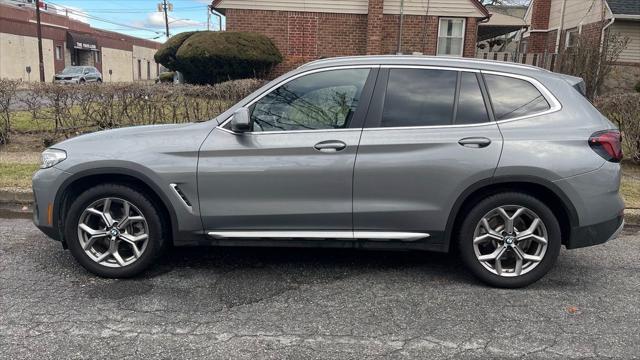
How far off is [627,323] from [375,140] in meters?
2.12

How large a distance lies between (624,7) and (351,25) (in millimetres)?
9367

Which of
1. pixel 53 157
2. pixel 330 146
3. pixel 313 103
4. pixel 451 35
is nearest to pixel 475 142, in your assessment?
pixel 330 146

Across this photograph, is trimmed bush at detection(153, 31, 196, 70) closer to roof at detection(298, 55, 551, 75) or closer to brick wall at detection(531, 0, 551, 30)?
brick wall at detection(531, 0, 551, 30)

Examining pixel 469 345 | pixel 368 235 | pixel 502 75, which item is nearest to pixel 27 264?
pixel 368 235

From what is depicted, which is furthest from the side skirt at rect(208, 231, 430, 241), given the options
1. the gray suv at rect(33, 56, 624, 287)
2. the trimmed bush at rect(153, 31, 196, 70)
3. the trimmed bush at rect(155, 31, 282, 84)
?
the trimmed bush at rect(153, 31, 196, 70)

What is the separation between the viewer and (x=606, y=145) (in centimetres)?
409

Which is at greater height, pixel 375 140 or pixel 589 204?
pixel 375 140

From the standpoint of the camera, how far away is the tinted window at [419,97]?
425 cm

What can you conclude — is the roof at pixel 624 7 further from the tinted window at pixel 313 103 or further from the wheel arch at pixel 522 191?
the tinted window at pixel 313 103

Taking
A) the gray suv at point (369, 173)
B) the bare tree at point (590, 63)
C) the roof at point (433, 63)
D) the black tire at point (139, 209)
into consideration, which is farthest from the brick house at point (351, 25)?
the black tire at point (139, 209)

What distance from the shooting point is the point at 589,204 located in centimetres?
410

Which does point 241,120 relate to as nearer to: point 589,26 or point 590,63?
point 590,63

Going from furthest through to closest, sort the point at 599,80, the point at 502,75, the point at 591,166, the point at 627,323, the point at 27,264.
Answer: the point at 599,80 → the point at 27,264 → the point at 502,75 → the point at 591,166 → the point at 627,323

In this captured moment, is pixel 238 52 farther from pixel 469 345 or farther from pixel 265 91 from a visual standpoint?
pixel 469 345
